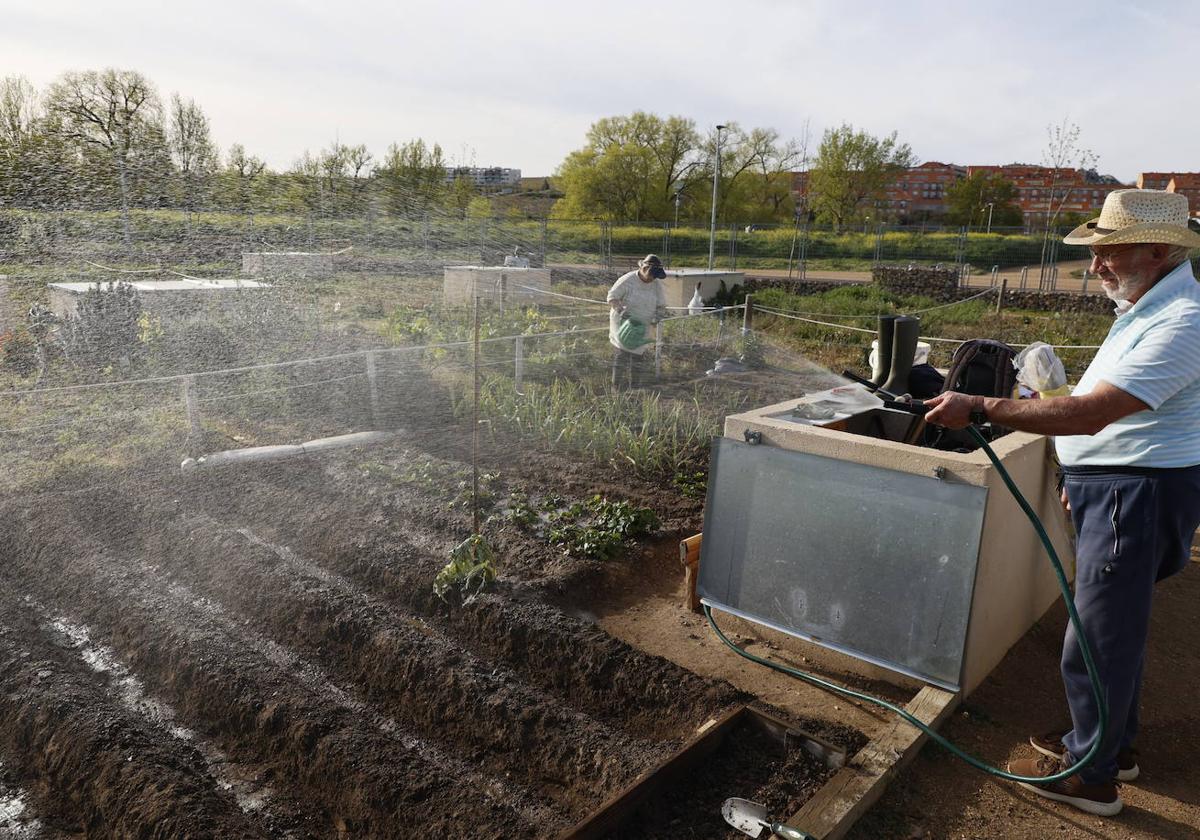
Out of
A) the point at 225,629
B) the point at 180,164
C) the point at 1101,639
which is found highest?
the point at 180,164

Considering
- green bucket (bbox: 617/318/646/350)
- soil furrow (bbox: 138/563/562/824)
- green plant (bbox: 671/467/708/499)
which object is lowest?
soil furrow (bbox: 138/563/562/824)

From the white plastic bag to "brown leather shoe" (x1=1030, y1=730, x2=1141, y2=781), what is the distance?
166 centimetres

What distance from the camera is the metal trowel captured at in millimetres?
2410

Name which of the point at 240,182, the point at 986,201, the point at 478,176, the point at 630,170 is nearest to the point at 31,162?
the point at 240,182

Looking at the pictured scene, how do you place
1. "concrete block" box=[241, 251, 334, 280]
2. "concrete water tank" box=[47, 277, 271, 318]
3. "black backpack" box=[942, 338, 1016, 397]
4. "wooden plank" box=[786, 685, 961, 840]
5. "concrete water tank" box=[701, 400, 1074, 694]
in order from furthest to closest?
"concrete block" box=[241, 251, 334, 280] → "concrete water tank" box=[47, 277, 271, 318] → "black backpack" box=[942, 338, 1016, 397] → "concrete water tank" box=[701, 400, 1074, 694] → "wooden plank" box=[786, 685, 961, 840]

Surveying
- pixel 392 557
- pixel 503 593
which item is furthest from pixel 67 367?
pixel 503 593

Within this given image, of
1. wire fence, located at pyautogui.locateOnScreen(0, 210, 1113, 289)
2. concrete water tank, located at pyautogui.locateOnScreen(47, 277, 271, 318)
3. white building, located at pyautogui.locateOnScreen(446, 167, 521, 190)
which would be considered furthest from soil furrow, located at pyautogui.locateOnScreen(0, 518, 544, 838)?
white building, located at pyautogui.locateOnScreen(446, 167, 521, 190)

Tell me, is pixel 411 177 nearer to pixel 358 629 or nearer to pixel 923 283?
pixel 923 283

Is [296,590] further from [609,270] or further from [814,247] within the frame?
[814,247]

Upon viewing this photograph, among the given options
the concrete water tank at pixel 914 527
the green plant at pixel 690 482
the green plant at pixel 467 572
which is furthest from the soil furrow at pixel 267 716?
the green plant at pixel 690 482

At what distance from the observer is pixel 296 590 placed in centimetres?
421

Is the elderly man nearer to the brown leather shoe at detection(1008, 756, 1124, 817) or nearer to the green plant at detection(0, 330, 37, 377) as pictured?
the brown leather shoe at detection(1008, 756, 1124, 817)

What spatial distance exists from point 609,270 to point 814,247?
38.8 ft

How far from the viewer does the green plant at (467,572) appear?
4.21 m
